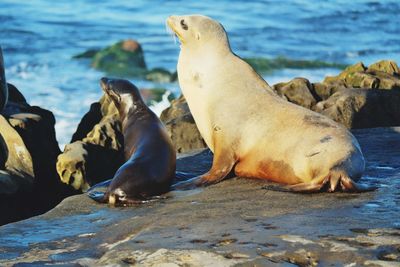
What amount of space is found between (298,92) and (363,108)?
2.41 feet

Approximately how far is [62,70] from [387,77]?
364 inches

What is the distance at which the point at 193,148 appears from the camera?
9195 millimetres

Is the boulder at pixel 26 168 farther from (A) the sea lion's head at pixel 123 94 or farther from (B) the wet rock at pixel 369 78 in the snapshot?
(B) the wet rock at pixel 369 78

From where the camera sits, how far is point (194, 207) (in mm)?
6367

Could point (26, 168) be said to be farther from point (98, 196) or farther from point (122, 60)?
point (122, 60)

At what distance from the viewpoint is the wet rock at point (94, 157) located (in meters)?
8.91

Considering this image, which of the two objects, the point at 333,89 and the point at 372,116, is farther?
the point at 333,89

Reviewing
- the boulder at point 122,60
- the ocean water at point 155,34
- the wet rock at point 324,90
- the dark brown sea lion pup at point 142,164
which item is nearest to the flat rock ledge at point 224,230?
the dark brown sea lion pup at point 142,164

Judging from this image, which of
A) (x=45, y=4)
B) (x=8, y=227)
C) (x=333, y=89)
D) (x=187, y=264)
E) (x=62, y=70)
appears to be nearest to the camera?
(x=187, y=264)

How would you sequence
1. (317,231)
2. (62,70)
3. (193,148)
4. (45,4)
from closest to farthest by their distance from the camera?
(317,231) → (193,148) → (62,70) → (45,4)

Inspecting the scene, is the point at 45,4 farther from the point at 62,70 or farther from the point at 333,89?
the point at 333,89

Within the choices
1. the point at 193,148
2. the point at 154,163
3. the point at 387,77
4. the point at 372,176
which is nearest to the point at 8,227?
the point at 154,163

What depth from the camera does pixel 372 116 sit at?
9484 millimetres

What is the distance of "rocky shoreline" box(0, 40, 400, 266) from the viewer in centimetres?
524
